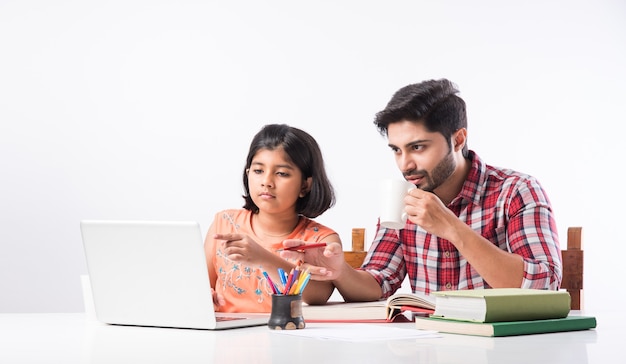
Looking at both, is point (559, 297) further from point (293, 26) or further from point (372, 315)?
point (293, 26)

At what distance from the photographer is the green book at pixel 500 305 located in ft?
3.90

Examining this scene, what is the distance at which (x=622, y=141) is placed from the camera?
3838 millimetres

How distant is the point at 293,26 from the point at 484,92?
3.20ft

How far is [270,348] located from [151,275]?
34cm

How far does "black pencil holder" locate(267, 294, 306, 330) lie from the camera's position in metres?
1.26

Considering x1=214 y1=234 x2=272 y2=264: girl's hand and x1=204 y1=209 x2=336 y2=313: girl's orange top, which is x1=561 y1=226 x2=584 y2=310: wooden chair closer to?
x1=204 y1=209 x2=336 y2=313: girl's orange top

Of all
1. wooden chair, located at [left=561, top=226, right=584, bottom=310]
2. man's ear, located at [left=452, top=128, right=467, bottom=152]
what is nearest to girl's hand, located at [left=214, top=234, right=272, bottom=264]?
man's ear, located at [left=452, top=128, right=467, bottom=152]

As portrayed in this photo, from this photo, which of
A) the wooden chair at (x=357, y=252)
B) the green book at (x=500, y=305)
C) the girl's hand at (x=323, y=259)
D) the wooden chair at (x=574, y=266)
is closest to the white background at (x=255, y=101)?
the wooden chair at (x=357, y=252)

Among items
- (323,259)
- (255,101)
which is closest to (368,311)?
(323,259)

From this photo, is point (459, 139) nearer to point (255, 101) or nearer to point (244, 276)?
point (244, 276)

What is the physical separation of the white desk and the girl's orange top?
73cm

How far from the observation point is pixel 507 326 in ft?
3.88

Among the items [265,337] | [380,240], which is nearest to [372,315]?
[265,337]

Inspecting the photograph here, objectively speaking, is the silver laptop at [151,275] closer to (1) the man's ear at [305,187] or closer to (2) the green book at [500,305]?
(2) the green book at [500,305]
